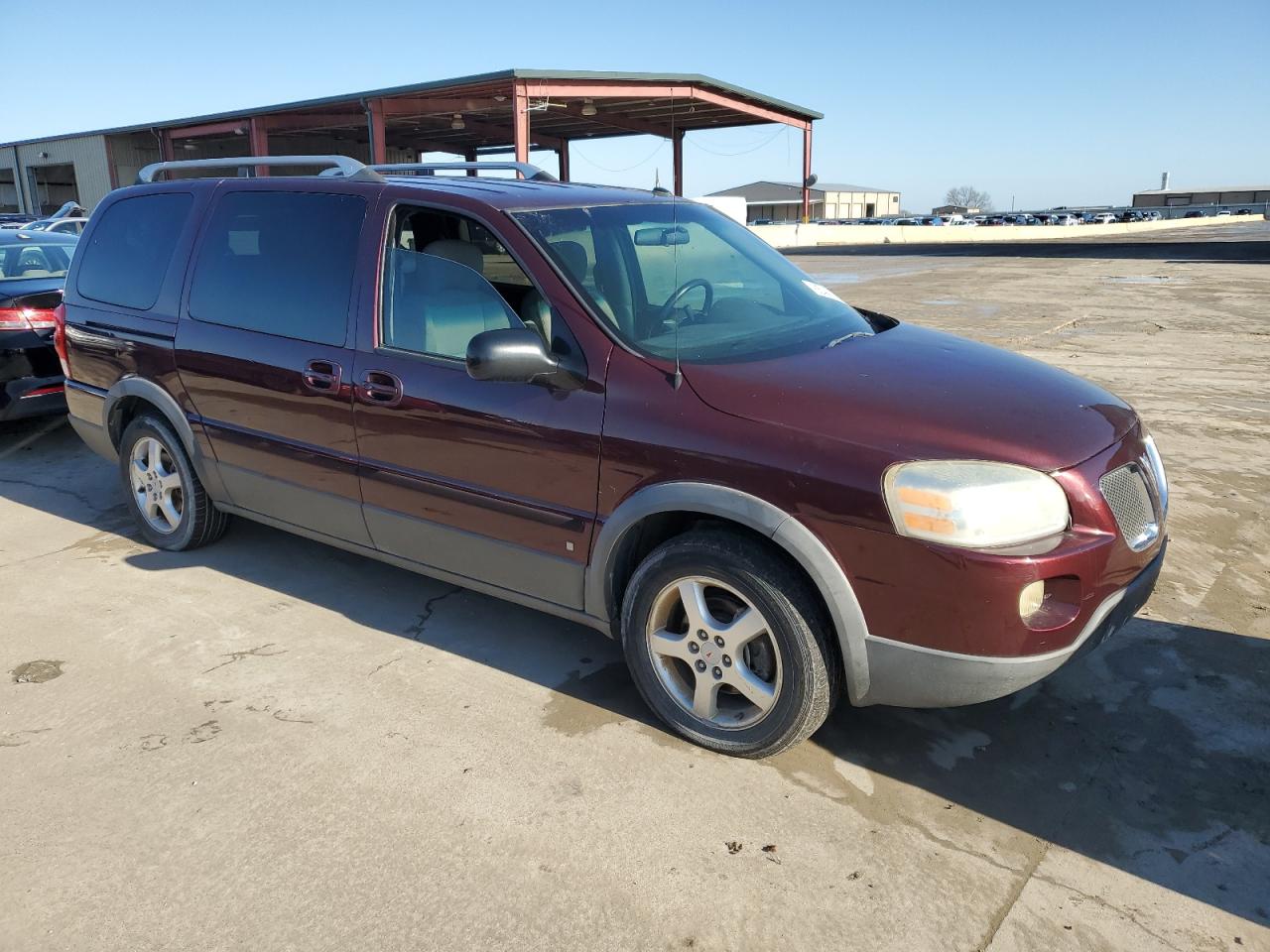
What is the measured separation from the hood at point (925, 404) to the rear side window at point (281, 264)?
5.35 feet

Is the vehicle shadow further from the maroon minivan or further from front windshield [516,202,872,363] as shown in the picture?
front windshield [516,202,872,363]

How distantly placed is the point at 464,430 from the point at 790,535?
50.6 inches

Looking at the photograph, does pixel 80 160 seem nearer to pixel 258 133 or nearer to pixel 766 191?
pixel 258 133

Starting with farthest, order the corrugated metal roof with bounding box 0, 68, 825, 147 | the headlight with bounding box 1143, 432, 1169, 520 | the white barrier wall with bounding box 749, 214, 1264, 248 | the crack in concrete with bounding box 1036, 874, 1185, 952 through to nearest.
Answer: the white barrier wall with bounding box 749, 214, 1264, 248, the corrugated metal roof with bounding box 0, 68, 825, 147, the headlight with bounding box 1143, 432, 1169, 520, the crack in concrete with bounding box 1036, 874, 1185, 952

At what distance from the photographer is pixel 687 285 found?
3633 millimetres

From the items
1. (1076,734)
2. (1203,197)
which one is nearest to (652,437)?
(1076,734)

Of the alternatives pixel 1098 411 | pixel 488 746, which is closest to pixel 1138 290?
pixel 1098 411

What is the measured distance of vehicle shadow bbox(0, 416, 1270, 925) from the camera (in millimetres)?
2627

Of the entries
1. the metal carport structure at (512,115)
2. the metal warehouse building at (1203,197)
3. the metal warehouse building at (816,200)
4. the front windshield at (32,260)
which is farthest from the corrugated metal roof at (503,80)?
the metal warehouse building at (1203,197)

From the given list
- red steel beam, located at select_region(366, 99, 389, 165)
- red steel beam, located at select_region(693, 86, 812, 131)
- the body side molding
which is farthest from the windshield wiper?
red steel beam, located at select_region(366, 99, 389, 165)

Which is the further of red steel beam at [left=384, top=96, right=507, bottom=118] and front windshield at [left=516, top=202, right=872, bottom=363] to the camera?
red steel beam at [left=384, top=96, right=507, bottom=118]

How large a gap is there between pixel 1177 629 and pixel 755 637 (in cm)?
206

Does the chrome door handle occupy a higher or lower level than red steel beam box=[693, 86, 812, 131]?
lower

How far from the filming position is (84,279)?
16.2 ft
